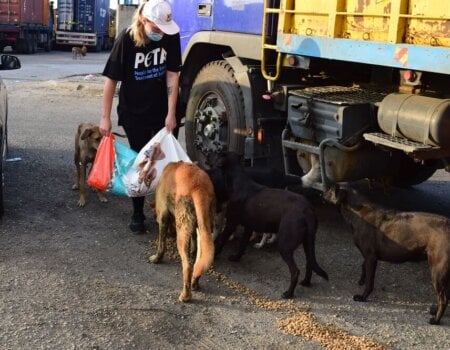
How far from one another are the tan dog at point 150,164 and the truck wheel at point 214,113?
39.8 inches

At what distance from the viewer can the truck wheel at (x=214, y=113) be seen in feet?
20.1

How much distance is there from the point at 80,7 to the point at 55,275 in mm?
33056

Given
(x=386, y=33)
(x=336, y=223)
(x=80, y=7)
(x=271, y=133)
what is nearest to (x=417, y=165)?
(x=336, y=223)

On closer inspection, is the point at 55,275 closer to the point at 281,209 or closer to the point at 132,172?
the point at 132,172

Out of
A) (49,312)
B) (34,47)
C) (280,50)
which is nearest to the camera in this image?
(49,312)

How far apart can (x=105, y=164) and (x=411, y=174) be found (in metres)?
3.01

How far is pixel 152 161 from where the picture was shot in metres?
5.41

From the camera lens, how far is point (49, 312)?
401 cm

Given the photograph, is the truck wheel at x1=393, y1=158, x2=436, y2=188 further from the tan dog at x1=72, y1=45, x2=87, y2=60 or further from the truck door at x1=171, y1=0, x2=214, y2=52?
the tan dog at x1=72, y1=45, x2=87, y2=60

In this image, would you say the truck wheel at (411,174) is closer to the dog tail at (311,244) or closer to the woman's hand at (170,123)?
the dog tail at (311,244)

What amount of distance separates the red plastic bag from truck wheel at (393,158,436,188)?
2.59 m

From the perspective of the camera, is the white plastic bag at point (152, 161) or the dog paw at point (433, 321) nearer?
the dog paw at point (433, 321)

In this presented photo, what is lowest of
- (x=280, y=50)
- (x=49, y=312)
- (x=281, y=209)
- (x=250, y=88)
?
(x=49, y=312)

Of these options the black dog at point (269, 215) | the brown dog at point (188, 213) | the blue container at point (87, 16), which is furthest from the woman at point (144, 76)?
the blue container at point (87, 16)
